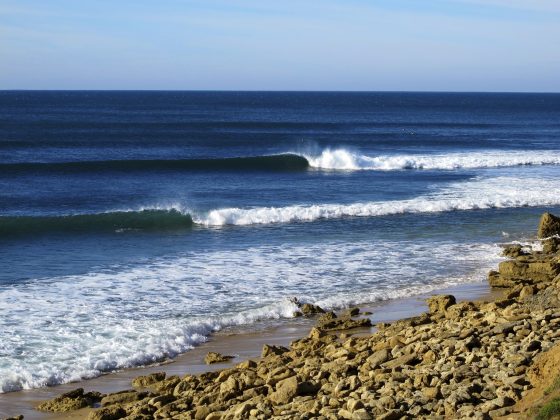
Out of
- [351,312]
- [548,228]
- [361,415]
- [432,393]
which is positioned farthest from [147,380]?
[548,228]

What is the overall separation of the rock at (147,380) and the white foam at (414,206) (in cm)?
1466

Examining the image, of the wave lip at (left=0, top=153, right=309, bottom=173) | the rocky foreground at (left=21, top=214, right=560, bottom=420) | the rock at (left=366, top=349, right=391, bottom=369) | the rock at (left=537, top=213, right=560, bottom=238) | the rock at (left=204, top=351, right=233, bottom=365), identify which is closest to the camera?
the rocky foreground at (left=21, top=214, right=560, bottom=420)

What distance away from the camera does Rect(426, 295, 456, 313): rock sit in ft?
48.6

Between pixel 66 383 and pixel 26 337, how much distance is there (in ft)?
7.05

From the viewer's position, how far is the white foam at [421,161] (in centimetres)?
4209

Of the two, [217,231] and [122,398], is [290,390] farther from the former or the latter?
[217,231]

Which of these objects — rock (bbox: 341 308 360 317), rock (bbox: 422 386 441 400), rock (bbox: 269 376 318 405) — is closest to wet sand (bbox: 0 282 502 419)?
rock (bbox: 341 308 360 317)

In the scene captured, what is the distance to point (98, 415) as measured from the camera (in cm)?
1045

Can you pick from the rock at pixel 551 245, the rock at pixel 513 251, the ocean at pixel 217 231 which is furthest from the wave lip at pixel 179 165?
the rock at pixel 551 245

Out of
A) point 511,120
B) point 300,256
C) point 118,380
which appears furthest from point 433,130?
point 118,380

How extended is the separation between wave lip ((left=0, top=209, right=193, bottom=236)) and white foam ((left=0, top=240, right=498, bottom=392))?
17.4ft

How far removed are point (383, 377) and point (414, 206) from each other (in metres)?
19.2

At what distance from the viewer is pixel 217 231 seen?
25453mm

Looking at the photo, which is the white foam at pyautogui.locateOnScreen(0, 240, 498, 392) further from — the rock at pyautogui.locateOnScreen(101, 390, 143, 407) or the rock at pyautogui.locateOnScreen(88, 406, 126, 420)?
the rock at pyautogui.locateOnScreen(88, 406, 126, 420)
